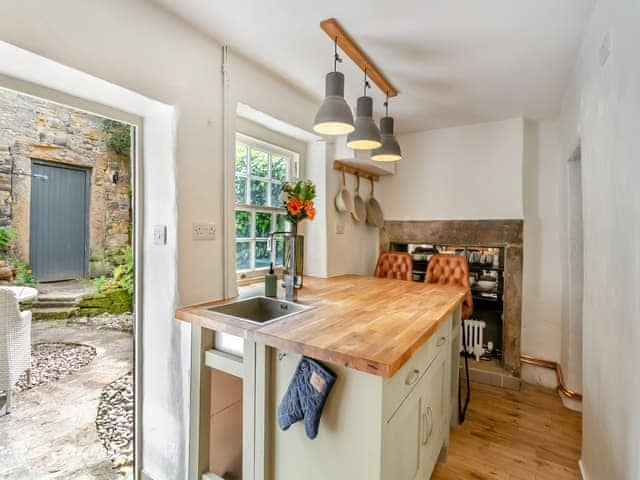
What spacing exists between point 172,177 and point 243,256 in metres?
0.94

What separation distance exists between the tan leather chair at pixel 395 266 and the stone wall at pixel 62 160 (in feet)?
7.40

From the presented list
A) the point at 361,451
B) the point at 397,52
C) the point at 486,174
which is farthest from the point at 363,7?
the point at 486,174

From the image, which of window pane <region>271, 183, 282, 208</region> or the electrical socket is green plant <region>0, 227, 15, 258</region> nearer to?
the electrical socket

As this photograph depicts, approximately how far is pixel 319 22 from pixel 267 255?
1.63 meters

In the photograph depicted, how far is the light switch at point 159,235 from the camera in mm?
1615

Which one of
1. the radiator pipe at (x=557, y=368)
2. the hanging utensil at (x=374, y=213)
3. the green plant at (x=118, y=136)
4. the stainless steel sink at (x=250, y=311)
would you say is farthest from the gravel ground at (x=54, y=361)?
the radiator pipe at (x=557, y=368)

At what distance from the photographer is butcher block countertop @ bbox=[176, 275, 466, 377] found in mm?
1051

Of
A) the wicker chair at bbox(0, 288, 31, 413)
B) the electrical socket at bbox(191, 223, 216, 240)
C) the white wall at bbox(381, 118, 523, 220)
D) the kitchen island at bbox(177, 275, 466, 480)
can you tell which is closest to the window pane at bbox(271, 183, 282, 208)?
the electrical socket at bbox(191, 223, 216, 240)

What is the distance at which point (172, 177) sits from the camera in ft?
5.22

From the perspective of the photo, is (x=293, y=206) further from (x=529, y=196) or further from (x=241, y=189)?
(x=529, y=196)

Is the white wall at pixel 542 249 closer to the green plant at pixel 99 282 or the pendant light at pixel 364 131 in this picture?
the pendant light at pixel 364 131

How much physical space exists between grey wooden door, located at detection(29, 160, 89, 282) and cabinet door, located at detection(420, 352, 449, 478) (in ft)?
5.64

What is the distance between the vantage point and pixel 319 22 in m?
1.58

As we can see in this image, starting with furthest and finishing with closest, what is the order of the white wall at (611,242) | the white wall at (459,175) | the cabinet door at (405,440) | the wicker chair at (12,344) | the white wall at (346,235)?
1. the white wall at (459,175)
2. the white wall at (346,235)
3. the wicker chair at (12,344)
4. the cabinet door at (405,440)
5. the white wall at (611,242)
